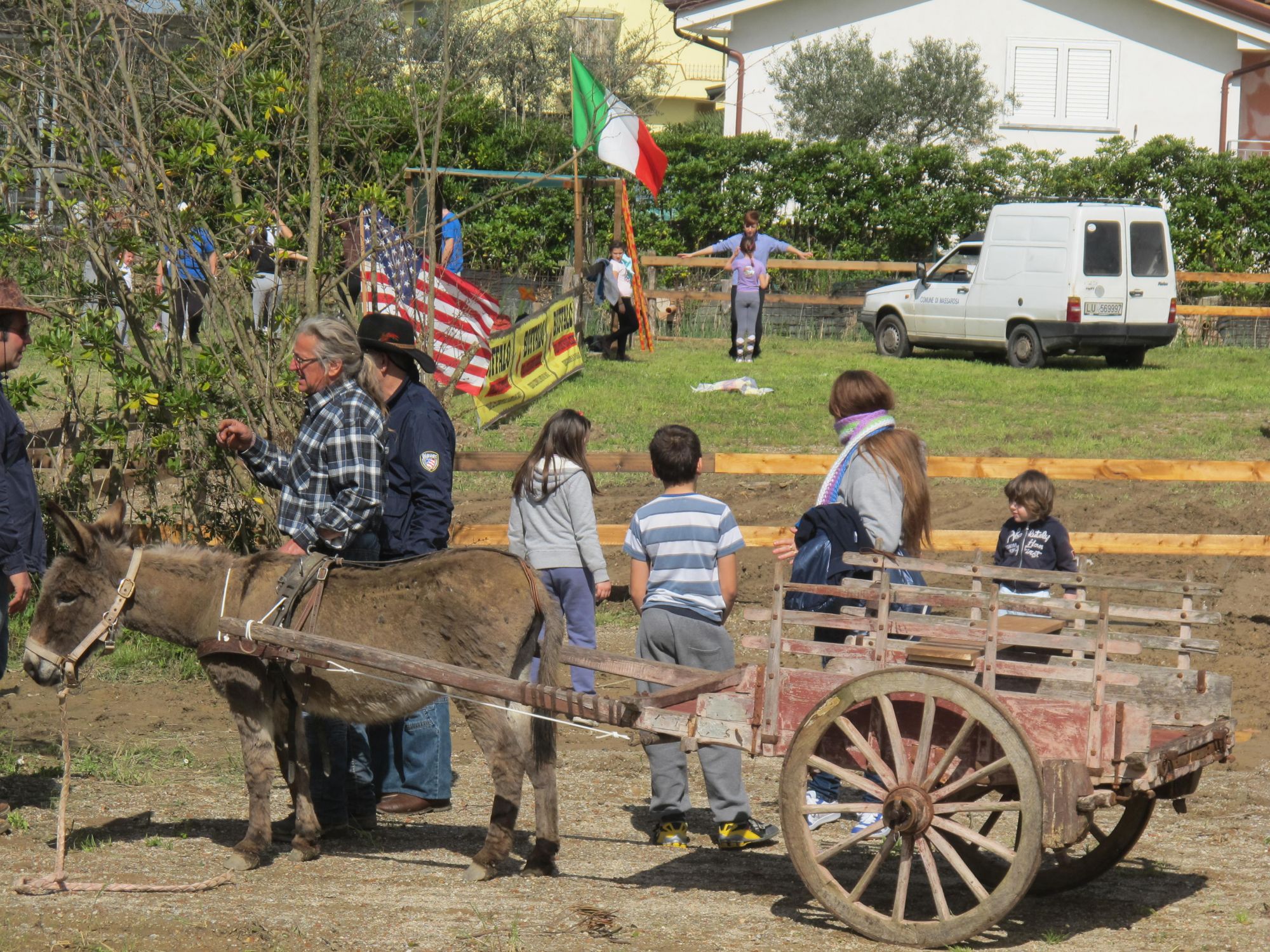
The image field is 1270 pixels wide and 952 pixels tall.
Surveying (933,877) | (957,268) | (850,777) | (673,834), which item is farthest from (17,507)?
(957,268)

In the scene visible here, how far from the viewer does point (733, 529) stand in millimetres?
6387

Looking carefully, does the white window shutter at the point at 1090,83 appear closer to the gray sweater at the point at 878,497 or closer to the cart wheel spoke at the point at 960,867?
the gray sweater at the point at 878,497

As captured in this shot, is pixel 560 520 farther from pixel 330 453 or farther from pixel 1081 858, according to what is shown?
pixel 1081 858

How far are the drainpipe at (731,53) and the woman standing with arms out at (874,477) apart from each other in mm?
24290

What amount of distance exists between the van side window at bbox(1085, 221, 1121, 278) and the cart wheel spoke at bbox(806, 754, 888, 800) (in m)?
16.2

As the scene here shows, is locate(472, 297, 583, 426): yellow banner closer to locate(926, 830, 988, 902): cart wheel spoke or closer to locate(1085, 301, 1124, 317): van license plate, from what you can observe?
locate(1085, 301, 1124, 317): van license plate

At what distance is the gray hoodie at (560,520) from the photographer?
7.55m

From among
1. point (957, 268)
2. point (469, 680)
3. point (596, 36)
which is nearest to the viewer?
point (469, 680)

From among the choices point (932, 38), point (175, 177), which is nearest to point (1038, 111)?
point (932, 38)

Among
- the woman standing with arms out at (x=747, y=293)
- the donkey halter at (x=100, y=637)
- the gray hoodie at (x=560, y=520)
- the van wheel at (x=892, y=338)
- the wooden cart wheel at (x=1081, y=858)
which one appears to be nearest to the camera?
the wooden cart wheel at (x=1081, y=858)

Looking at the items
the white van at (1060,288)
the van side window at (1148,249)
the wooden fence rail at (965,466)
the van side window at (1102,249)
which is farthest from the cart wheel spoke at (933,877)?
the van side window at (1148,249)

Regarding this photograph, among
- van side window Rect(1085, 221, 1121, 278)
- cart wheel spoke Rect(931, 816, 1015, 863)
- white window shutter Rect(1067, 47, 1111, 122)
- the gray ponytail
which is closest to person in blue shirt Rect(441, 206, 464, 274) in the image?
van side window Rect(1085, 221, 1121, 278)

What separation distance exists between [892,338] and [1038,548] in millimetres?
13889

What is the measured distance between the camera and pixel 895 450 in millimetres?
6469
